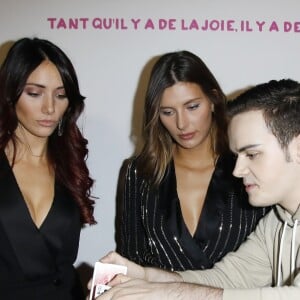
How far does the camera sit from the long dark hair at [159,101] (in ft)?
5.96

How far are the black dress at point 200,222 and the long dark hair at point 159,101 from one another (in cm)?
5

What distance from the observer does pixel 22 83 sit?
5.61ft

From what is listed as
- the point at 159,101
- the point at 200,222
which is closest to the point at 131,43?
the point at 159,101

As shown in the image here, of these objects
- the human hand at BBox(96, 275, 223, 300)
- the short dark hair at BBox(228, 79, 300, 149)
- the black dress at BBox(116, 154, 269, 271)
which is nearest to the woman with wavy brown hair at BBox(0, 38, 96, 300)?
the black dress at BBox(116, 154, 269, 271)

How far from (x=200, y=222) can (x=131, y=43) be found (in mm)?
875

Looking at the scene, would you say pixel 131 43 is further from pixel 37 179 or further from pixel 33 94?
pixel 37 179

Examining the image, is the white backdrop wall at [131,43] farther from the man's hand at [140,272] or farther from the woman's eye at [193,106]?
the man's hand at [140,272]

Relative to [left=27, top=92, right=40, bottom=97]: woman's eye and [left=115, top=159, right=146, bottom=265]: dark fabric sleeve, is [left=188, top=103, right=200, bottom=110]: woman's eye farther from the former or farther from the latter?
[left=27, top=92, right=40, bottom=97]: woman's eye

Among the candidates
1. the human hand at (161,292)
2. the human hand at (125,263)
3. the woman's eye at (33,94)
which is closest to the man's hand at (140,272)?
the human hand at (125,263)

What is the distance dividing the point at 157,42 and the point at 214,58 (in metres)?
Result: 0.26

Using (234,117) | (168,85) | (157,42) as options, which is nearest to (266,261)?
(234,117)

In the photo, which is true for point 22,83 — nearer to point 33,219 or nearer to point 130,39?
point 33,219

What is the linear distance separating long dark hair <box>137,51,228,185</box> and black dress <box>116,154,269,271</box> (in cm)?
5

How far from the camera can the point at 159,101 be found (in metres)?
1.82
